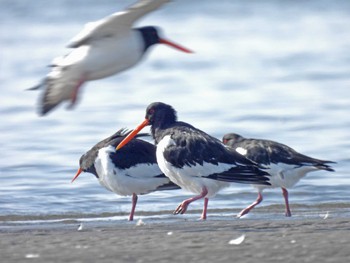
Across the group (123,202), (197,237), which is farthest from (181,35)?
(197,237)

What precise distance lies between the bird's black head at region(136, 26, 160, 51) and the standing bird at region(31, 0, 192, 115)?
0.02 meters

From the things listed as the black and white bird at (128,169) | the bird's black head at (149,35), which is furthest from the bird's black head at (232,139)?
the bird's black head at (149,35)

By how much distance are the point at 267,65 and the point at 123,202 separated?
29.2ft

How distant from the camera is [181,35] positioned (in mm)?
23422

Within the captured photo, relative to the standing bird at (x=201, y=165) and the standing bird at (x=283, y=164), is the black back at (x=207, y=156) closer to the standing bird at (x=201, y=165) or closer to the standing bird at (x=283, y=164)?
the standing bird at (x=201, y=165)

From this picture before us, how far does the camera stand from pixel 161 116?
10.1 meters

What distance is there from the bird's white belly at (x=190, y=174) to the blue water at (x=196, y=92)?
106 cm

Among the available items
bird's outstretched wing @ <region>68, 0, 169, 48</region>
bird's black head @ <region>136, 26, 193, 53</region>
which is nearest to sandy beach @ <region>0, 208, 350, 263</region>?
bird's outstretched wing @ <region>68, 0, 169, 48</region>

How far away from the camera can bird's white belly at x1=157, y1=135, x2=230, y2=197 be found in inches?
372

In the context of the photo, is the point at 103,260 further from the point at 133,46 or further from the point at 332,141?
the point at 332,141

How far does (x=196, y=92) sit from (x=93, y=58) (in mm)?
7620

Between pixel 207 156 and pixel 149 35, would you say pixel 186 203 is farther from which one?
pixel 149 35

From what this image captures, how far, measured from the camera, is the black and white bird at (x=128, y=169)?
10008 millimetres

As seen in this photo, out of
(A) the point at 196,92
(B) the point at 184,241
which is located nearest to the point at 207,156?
(B) the point at 184,241
